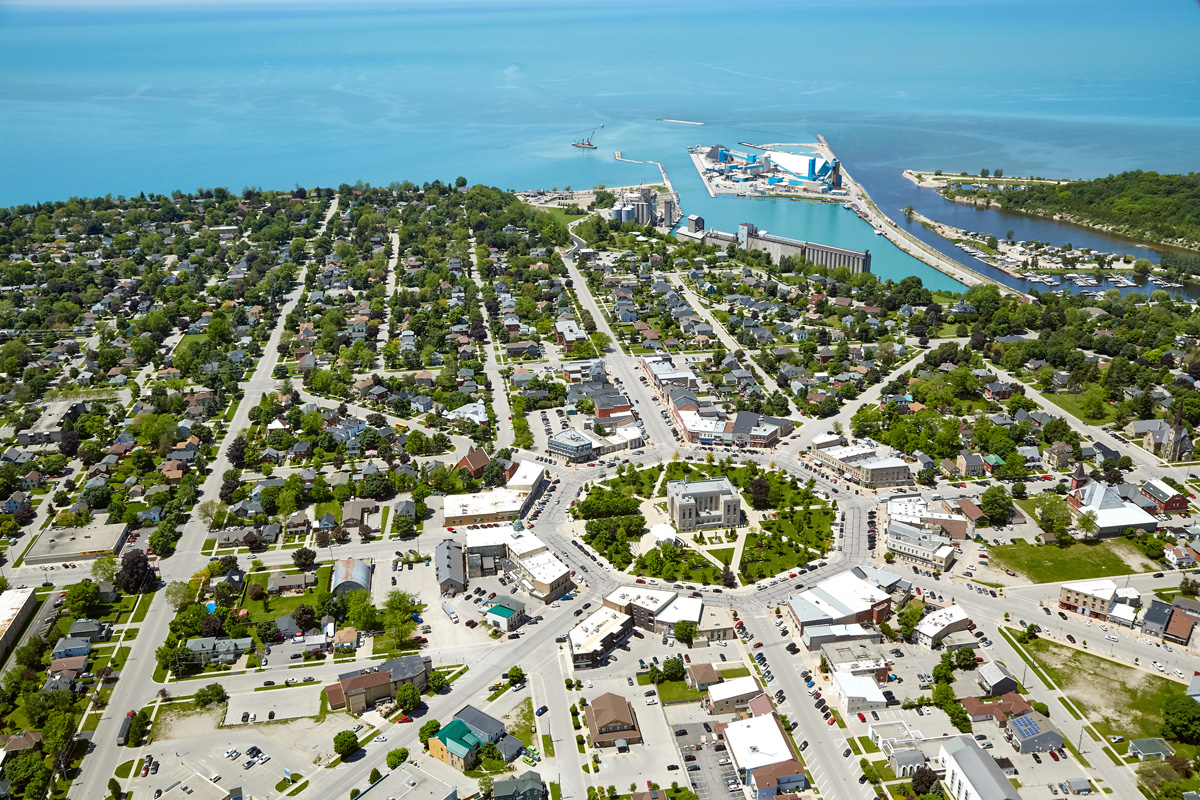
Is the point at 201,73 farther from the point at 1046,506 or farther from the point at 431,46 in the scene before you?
the point at 1046,506

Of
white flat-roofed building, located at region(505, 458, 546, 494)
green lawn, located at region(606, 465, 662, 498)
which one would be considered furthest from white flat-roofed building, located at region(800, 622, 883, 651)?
white flat-roofed building, located at region(505, 458, 546, 494)

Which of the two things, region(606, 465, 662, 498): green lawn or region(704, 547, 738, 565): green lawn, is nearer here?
region(704, 547, 738, 565): green lawn

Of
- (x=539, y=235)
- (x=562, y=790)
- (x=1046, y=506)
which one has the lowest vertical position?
(x=562, y=790)

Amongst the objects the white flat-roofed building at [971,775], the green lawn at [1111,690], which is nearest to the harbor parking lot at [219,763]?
the white flat-roofed building at [971,775]

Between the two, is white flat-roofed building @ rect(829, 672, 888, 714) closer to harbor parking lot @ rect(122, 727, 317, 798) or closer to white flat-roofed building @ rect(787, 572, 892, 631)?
white flat-roofed building @ rect(787, 572, 892, 631)

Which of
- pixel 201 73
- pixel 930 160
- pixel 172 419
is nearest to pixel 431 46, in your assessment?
pixel 201 73

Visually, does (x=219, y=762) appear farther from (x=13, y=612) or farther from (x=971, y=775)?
(x=971, y=775)

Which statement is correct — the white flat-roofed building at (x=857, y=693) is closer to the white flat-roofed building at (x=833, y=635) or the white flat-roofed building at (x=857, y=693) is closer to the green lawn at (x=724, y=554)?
the white flat-roofed building at (x=833, y=635)
